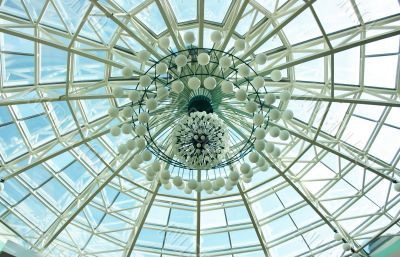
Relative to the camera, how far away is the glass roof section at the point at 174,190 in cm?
1396

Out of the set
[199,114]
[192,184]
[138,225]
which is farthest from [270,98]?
[138,225]

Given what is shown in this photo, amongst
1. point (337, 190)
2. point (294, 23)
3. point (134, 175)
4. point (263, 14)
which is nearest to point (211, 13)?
point (263, 14)

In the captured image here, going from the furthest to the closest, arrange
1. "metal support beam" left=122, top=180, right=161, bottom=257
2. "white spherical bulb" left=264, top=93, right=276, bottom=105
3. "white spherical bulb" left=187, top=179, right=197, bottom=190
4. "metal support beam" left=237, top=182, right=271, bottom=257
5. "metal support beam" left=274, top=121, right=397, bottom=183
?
"metal support beam" left=122, top=180, right=161, bottom=257 → "metal support beam" left=237, top=182, right=271, bottom=257 → "metal support beam" left=274, top=121, right=397, bottom=183 → "white spherical bulb" left=187, top=179, right=197, bottom=190 → "white spherical bulb" left=264, top=93, right=276, bottom=105

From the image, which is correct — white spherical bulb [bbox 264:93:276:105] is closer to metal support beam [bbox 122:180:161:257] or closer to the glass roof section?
the glass roof section

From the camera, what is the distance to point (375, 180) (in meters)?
17.5

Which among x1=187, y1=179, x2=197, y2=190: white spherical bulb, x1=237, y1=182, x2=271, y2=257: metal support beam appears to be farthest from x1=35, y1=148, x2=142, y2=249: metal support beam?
x1=187, y1=179, x2=197, y2=190: white spherical bulb

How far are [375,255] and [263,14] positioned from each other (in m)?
10.7

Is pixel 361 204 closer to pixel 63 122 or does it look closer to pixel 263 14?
pixel 263 14

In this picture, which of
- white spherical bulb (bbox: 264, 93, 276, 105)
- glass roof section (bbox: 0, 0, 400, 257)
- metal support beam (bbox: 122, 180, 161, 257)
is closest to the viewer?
white spherical bulb (bbox: 264, 93, 276, 105)

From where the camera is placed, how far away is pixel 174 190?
19484mm

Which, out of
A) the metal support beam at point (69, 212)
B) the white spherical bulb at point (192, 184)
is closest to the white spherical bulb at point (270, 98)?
the white spherical bulb at point (192, 184)

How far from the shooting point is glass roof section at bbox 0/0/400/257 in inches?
550

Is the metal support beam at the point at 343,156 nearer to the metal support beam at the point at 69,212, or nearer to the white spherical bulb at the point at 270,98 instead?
the white spherical bulb at the point at 270,98

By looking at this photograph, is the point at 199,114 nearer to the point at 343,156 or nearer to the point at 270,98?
the point at 270,98
